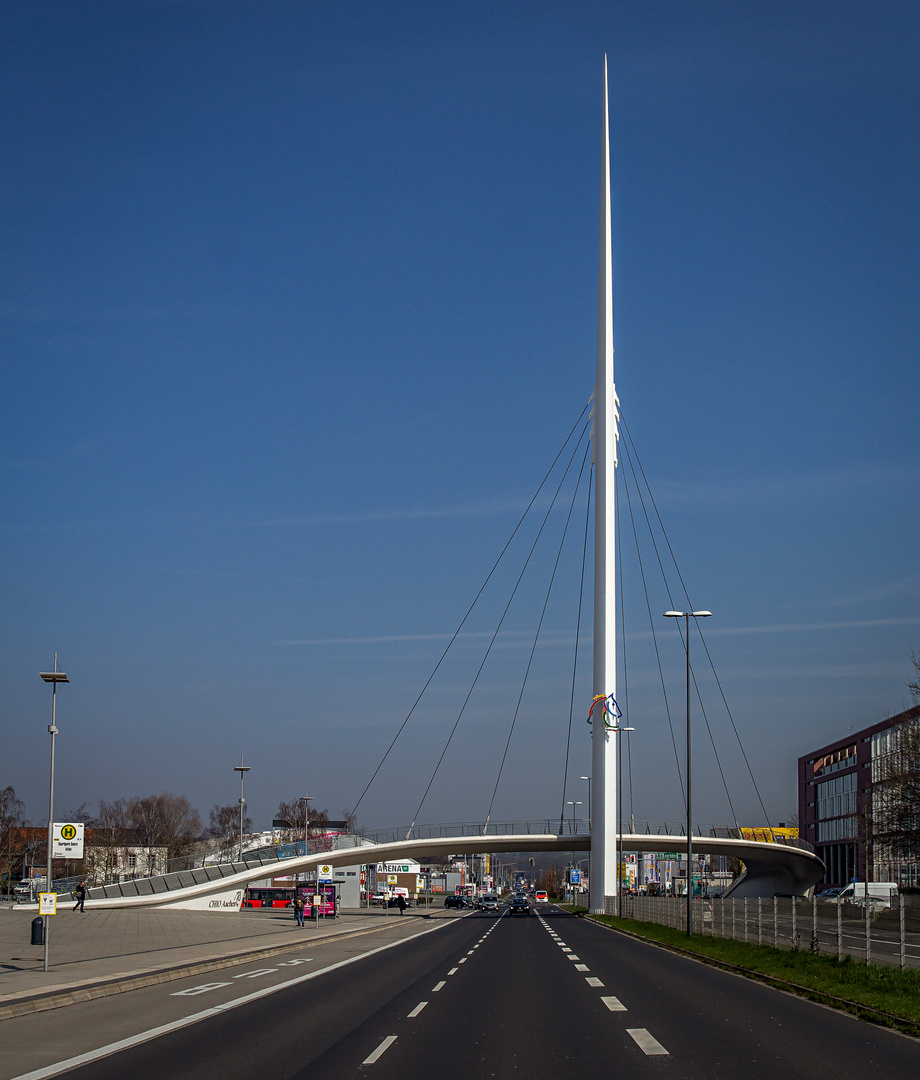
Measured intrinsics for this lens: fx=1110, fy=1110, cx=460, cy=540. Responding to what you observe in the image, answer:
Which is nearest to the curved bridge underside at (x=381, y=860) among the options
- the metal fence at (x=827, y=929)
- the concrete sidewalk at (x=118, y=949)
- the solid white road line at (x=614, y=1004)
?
the concrete sidewalk at (x=118, y=949)

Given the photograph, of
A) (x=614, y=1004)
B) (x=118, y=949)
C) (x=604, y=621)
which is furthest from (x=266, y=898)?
(x=614, y=1004)

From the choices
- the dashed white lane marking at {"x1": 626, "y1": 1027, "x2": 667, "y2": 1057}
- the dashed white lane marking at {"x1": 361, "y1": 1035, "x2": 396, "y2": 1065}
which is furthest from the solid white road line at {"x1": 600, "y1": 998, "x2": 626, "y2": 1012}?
the dashed white lane marking at {"x1": 361, "y1": 1035, "x2": 396, "y2": 1065}

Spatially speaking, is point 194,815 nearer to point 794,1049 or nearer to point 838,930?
point 838,930

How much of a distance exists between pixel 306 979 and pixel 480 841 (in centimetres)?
5493

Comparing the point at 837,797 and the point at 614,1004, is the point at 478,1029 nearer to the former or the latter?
the point at 614,1004

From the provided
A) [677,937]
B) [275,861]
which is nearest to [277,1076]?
[677,937]

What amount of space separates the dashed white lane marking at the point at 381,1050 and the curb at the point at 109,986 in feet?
19.2

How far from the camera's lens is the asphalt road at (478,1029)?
10.4 m

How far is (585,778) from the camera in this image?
11169 cm

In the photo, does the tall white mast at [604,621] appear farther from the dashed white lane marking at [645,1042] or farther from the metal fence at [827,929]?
the dashed white lane marking at [645,1042]

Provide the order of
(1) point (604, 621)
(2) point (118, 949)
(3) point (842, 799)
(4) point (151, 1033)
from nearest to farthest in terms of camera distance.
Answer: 1. (4) point (151, 1033)
2. (2) point (118, 949)
3. (1) point (604, 621)
4. (3) point (842, 799)

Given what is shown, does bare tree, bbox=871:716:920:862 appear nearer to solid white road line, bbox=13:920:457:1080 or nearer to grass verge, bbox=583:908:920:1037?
grass verge, bbox=583:908:920:1037

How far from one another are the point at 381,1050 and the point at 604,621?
60983 mm

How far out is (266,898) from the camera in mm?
73125
